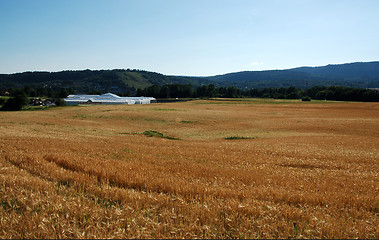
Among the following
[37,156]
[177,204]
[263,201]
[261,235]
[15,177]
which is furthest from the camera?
[37,156]

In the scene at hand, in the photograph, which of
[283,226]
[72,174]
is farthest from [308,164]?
[72,174]

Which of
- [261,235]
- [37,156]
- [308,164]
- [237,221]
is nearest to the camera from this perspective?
[261,235]

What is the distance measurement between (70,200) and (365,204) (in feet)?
26.5

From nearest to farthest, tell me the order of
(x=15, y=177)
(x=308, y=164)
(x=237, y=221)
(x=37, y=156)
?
(x=237, y=221)
(x=15, y=177)
(x=37, y=156)
(x=308, y=164)

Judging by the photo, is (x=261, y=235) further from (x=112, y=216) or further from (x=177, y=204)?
(x=112, y=216)

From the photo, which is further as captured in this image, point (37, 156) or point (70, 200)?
point (37, 156)

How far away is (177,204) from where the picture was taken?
714cm

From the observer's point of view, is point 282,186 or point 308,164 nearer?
point 282,186

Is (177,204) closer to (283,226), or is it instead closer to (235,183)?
(283,226)

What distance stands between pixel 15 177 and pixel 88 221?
454 centimetres

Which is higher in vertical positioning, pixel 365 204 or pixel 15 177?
pixel 15 177

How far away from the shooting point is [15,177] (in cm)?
895

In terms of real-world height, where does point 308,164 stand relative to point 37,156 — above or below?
below

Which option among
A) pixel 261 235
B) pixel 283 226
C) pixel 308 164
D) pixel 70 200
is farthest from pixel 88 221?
pixel 308 164
